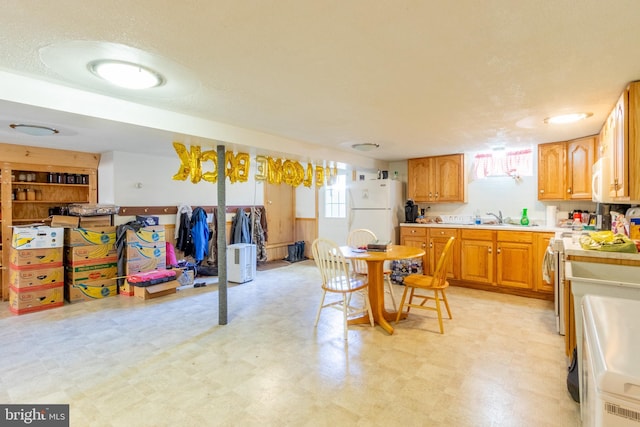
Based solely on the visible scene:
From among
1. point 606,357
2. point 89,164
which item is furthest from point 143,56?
point 89,164

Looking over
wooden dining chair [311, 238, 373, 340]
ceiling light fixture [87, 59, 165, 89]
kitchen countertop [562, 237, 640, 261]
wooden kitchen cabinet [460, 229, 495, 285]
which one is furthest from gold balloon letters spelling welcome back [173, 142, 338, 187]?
kitchen countertop [562, 237, 640, 261]

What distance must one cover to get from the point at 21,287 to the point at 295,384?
378cm

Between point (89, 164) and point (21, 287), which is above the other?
point (89, 164)

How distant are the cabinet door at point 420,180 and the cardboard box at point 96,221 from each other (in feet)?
16.0

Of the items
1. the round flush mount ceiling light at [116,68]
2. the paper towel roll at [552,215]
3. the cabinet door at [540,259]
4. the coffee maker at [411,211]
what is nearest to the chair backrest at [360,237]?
the coffee maker at [411,211]

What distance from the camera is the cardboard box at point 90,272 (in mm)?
4304

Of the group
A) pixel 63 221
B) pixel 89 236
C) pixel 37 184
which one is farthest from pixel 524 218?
pixel 37 184

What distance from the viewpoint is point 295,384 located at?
225 centimetres

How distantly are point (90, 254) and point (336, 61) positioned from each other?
447 cm

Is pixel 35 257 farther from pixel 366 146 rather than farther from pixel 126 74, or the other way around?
pixel 366 146

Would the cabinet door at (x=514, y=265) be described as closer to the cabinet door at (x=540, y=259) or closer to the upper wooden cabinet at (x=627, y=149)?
the cabinet door at (x=540, y=259)

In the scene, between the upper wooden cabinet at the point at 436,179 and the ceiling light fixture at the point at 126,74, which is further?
the upper wooden cabinet at the point at 436,179

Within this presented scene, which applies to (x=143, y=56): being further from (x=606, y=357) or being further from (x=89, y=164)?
(x=89, y=164)

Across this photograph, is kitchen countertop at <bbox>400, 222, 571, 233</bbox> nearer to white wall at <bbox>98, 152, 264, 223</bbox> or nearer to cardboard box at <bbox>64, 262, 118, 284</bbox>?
white wall at <bbox>98, 152, 264, 223</bbox>
